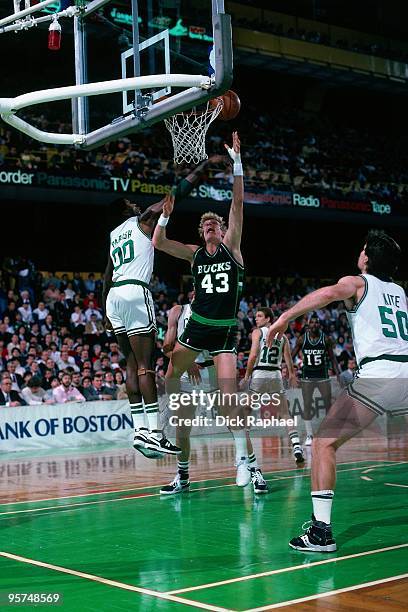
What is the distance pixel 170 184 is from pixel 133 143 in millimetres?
2175

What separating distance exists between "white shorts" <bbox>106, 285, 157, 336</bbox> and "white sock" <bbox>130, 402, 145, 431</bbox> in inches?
27.0

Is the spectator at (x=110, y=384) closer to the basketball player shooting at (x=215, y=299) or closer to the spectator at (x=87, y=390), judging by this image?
the spectator at (x=87, y=390)

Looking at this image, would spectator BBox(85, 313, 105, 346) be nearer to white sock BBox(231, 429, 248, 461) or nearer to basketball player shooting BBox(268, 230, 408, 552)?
white sock BBox(231, 429, 248, 461)

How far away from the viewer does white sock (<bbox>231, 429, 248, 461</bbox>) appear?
29.7ft

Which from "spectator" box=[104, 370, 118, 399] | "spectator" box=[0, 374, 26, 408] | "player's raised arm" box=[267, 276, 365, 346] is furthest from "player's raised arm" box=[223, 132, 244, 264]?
"spectator" box=[104, 370, 118, 399]

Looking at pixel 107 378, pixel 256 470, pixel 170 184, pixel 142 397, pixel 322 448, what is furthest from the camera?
pixel 170 184

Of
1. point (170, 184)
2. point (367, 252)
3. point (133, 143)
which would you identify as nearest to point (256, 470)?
point (367, 252)

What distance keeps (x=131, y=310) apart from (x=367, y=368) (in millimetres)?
2540

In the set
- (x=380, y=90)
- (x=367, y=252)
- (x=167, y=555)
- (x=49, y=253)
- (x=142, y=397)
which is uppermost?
(x=380, y=90)

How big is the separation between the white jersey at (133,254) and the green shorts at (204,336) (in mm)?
972

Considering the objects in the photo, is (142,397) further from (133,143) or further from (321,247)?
(321,247)

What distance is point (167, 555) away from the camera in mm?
6371

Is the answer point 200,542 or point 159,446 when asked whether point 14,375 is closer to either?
point 159,446

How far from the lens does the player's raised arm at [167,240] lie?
8055mm
